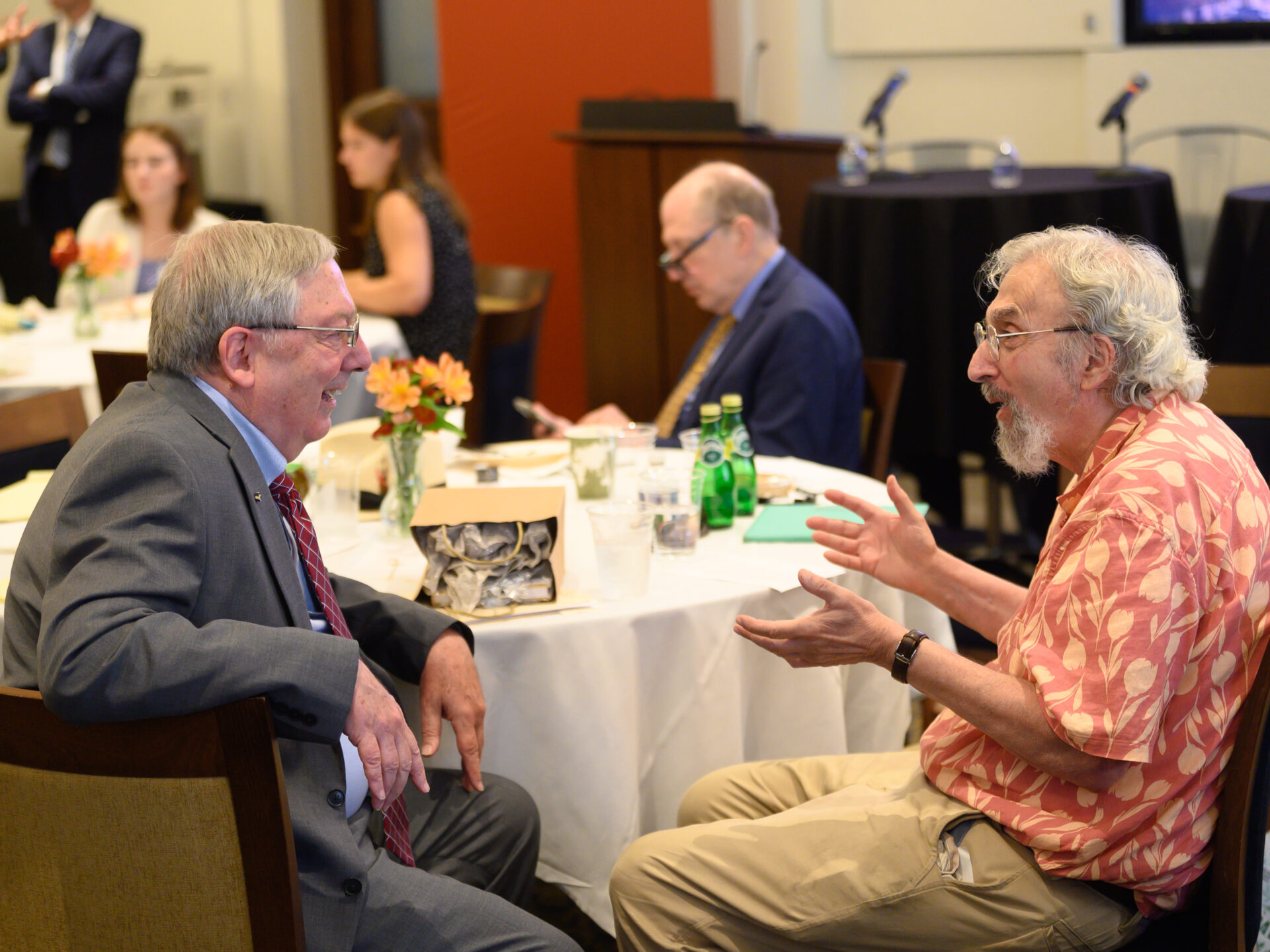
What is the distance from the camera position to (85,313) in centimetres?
436

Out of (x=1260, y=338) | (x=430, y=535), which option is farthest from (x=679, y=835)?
(x=1260, y=338)

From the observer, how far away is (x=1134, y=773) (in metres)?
1.50

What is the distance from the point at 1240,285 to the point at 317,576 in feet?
11.4

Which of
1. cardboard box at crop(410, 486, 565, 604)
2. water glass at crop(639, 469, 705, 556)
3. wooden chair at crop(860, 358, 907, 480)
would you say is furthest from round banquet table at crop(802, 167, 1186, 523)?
cardboard box at crop(410, 486, 565, 604)

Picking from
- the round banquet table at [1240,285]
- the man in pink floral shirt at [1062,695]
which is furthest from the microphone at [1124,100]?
the man in pink floral shirt at [1062,695]

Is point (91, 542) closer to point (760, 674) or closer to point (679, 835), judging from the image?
point (679, 835)

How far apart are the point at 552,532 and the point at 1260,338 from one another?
302cm

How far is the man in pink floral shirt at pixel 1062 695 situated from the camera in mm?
1457

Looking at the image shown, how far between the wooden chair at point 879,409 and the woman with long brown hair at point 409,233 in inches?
76.6

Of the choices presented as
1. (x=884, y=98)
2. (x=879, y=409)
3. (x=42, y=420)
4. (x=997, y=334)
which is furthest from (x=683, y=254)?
(x=884, y=98)

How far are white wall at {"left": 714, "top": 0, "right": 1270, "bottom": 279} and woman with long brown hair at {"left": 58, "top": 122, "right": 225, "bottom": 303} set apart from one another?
240 cm

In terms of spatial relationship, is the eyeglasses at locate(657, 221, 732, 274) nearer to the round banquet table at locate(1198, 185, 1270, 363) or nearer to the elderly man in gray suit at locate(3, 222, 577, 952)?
the elderly man in gray suit at locate(3, 222, 577, 952)

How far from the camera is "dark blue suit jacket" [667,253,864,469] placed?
3.00 m

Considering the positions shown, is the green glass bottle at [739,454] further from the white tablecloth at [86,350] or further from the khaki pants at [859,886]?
the white tablecloth at [86,350]
